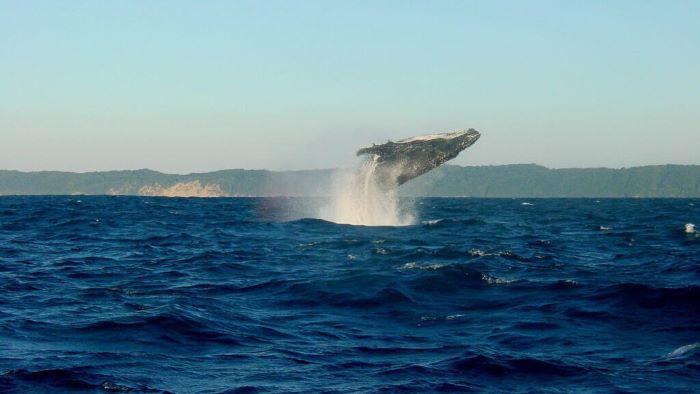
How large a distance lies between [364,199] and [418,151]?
534 centimetres

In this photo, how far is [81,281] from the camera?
19219 millimetres

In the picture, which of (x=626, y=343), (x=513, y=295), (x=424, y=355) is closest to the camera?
(x=424, y=355)

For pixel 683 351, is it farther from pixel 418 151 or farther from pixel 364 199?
pixel 364 199

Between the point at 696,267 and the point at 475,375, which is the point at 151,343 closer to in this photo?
the point at 475,375

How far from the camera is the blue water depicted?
1073cm

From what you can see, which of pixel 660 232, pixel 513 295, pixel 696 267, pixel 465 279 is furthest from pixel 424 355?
pixel 660 232

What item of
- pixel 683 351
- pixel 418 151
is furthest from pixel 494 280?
pixel 418 151

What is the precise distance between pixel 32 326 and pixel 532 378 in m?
8.14

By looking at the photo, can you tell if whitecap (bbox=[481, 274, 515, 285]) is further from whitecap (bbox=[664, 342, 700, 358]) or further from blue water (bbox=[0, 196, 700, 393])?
whitecap (bbox=[664, 342, 700, 358])

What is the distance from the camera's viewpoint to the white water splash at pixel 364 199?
3361 cm

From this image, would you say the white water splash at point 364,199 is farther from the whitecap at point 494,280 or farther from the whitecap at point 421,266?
the whitecap at point 494,280

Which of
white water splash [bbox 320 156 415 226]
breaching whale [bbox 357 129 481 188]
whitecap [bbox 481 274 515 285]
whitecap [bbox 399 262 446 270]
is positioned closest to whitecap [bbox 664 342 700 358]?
whitecap [bbox 481 274 515 285]

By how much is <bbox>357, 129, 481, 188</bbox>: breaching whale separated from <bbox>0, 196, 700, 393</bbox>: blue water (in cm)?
400

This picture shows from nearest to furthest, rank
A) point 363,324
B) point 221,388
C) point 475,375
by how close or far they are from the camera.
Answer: point 221,388, point 475,375, point 363,324
